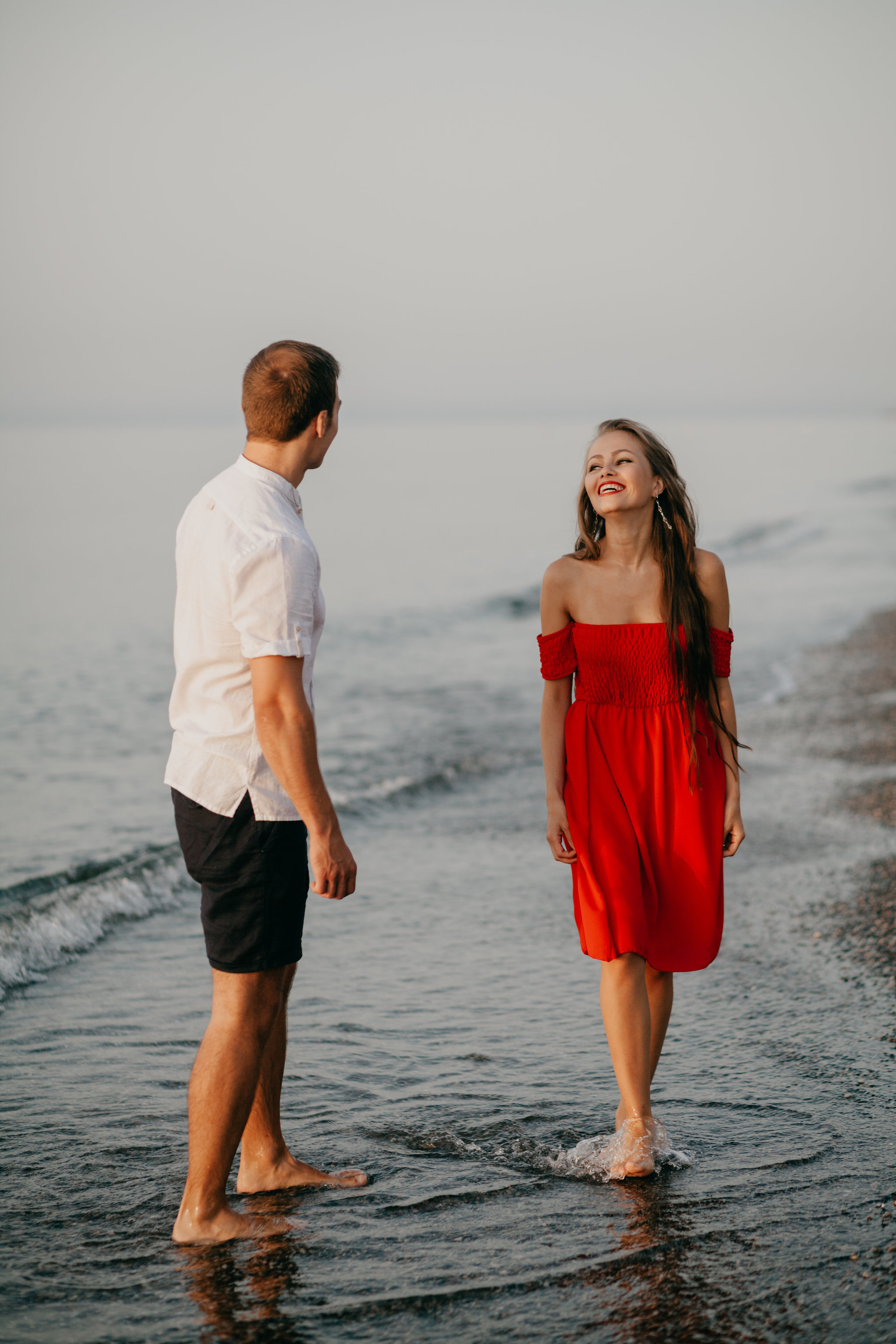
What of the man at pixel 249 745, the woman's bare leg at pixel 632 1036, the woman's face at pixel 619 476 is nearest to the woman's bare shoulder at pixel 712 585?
the woman's face at pixel 619 476

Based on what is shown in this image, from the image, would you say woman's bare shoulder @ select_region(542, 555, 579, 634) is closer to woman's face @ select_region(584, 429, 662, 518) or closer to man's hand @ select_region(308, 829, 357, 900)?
woman's face @ select_region(584, 429, 662, 518)

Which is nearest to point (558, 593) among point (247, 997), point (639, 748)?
point (639, 748)

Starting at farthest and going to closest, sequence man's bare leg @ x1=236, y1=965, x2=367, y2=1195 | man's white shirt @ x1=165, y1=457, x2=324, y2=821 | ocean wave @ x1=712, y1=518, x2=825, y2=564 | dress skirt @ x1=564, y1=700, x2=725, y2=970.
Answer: ocean wave @ x1=712, y1=518, x2=825, y2=564 < dress skirt @ x1=564, y1=700, x2=725, y2=970 < man's bare leg @ x1=236, y1=965, x2=367, y2=1195 < man's white shirt @ x1=165, y1=457, x2=324, y2=821

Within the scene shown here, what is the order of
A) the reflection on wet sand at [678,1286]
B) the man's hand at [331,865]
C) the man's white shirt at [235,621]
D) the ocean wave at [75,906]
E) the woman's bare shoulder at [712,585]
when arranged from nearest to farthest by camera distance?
1. the reflection on wet sand at [678,1286]
2. the man's white shirt at [235,621]
3. the man's hand at [331,865]
4. the woman's bare shoulder at [712,585]
5. the ocean wave at [75,906]

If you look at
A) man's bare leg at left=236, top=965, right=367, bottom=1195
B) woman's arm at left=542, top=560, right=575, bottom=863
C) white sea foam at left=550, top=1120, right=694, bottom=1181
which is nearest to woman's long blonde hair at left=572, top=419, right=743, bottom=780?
woman's arm at left=542, top=560, right=575, bottom=863

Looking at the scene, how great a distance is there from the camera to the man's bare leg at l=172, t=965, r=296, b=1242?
2.77 meters

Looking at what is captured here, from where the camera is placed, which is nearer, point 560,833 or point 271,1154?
point 271,1154

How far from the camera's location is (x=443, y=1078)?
3990mm

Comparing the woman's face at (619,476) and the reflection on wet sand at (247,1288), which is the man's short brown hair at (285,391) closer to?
the woman's face at (619,476)

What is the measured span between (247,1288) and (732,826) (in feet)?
5.80

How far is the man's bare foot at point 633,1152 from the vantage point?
3.19m

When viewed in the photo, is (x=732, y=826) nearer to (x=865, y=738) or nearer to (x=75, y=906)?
(x=75, y=906)

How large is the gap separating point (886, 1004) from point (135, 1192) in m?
2.79

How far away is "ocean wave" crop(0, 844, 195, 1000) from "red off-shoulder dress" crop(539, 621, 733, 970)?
3123 millimetres
